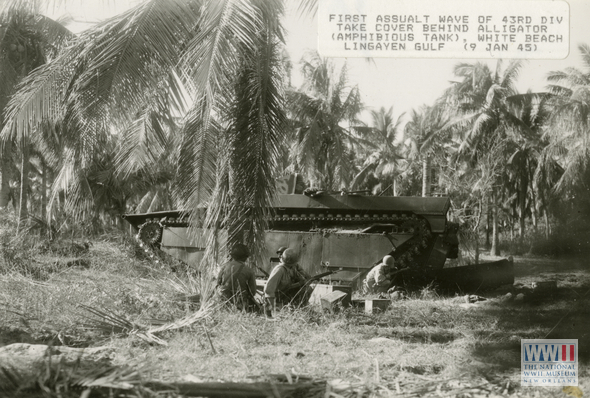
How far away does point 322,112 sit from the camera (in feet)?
52.2

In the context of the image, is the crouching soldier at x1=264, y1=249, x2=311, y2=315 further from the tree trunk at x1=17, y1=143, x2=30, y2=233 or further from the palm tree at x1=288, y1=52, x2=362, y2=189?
the tree trunk at x1=17, y1=143, x2=30, y2=233

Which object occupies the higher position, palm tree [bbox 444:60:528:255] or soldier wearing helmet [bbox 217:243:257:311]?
palm tree [bbox 444:60:528:255]

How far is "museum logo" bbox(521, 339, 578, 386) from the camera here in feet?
14.9

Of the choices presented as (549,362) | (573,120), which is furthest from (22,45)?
(549,362)

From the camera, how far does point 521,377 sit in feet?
15.1

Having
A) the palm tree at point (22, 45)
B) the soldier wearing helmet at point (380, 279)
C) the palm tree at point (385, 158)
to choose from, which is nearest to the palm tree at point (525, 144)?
the palm tree at point (385, 158)

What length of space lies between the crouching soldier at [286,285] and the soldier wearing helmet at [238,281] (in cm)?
29

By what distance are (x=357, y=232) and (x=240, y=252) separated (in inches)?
202

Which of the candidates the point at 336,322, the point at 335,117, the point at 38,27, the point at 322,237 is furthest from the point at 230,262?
the point at 335,117

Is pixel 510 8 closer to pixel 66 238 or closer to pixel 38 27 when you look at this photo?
pixel 38 27

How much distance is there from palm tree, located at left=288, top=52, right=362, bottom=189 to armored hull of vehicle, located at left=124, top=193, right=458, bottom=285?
2225 mm

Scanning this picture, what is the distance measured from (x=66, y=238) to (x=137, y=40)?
1099cm

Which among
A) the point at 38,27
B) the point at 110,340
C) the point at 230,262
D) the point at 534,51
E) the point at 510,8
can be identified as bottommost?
the point at 110,340

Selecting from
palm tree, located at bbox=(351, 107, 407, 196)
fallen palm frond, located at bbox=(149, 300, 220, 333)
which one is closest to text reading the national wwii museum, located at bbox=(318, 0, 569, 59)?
fallen palm frond, located at bbox=(149, 300, 220, 333)
